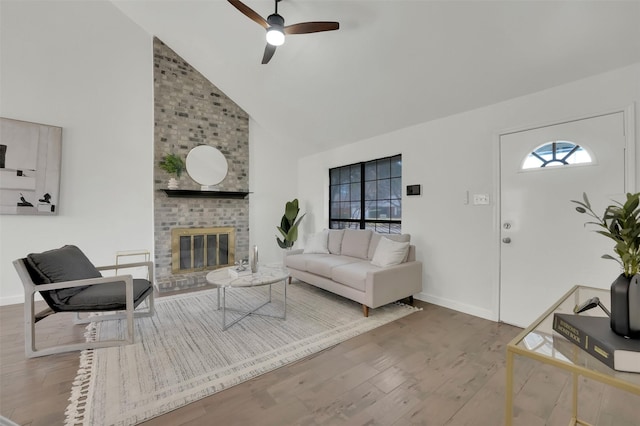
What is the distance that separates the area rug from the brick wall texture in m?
1.30

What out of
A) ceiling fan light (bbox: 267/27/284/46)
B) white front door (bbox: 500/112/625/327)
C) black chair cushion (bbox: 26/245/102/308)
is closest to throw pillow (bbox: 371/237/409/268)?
white front door (bbox: 500/112/625/327)

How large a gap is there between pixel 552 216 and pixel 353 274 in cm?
203

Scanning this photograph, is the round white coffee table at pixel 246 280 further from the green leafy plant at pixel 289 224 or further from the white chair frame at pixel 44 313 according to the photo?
the green leafy plant at pixel 289 224

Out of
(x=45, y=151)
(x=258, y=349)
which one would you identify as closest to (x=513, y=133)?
(x=258, y=349)

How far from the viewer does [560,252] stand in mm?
2482

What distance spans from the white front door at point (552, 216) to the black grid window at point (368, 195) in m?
1.49

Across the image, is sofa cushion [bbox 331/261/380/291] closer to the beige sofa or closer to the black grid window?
the beige sofa

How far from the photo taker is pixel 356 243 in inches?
158

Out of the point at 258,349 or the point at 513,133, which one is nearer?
the point at 258,349

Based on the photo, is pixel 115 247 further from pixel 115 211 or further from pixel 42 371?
pixel 42 371

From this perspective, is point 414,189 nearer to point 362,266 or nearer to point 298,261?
point 362,266

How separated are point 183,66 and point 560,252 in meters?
5.82

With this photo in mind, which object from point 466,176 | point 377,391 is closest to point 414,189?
point 466,176

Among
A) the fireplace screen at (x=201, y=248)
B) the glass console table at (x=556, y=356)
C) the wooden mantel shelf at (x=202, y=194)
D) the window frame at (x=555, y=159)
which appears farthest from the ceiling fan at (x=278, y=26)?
the fireplace screen at (x=201, y=248)
